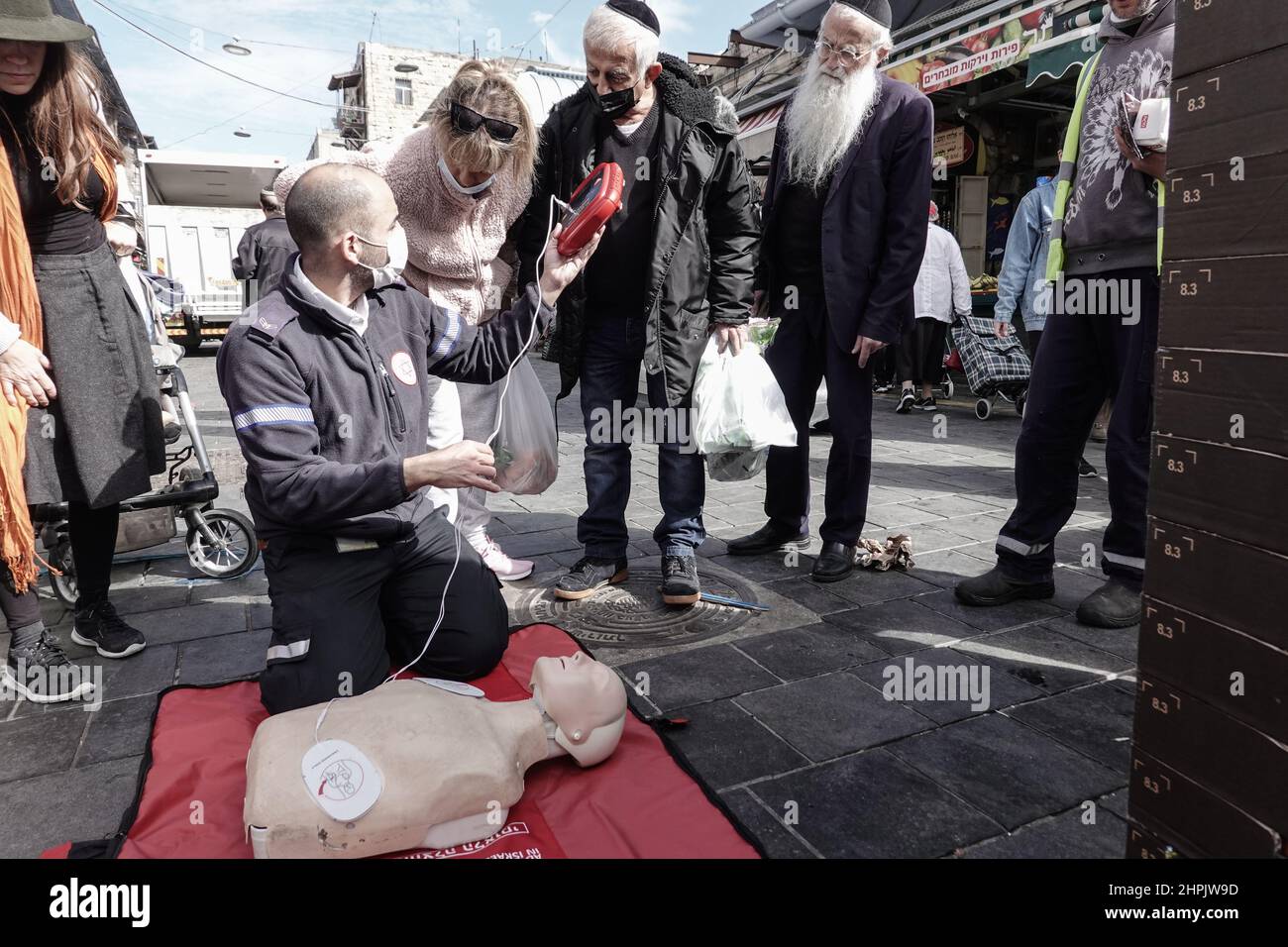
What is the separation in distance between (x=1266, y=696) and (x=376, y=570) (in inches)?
82.2

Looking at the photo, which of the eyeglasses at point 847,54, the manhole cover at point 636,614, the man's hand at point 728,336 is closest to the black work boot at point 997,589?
the manhole cover at point 636,614

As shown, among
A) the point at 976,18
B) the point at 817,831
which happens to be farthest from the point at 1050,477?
the point at 976,18

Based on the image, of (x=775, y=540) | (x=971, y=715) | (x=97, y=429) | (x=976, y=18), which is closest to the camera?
(x=971, y=715)

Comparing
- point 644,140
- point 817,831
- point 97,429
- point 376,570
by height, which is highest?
point 644,140

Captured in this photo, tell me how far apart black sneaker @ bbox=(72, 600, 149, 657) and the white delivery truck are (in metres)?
15.5

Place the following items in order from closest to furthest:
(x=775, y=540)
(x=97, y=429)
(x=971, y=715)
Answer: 1. (x=971, y=715)
2. (x=97, y=429)
3. (x=775, y=540)

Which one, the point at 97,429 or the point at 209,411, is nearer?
the point at 97,429

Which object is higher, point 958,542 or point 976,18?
point 976,18

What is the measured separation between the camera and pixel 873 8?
11.3 feet

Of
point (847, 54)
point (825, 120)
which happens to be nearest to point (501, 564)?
point (825, 120)

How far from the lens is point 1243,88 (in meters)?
1.30

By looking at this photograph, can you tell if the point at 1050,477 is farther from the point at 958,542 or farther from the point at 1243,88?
the point at 1243,88

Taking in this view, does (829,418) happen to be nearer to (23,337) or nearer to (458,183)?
(458,183)

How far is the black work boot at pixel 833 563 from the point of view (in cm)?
354
